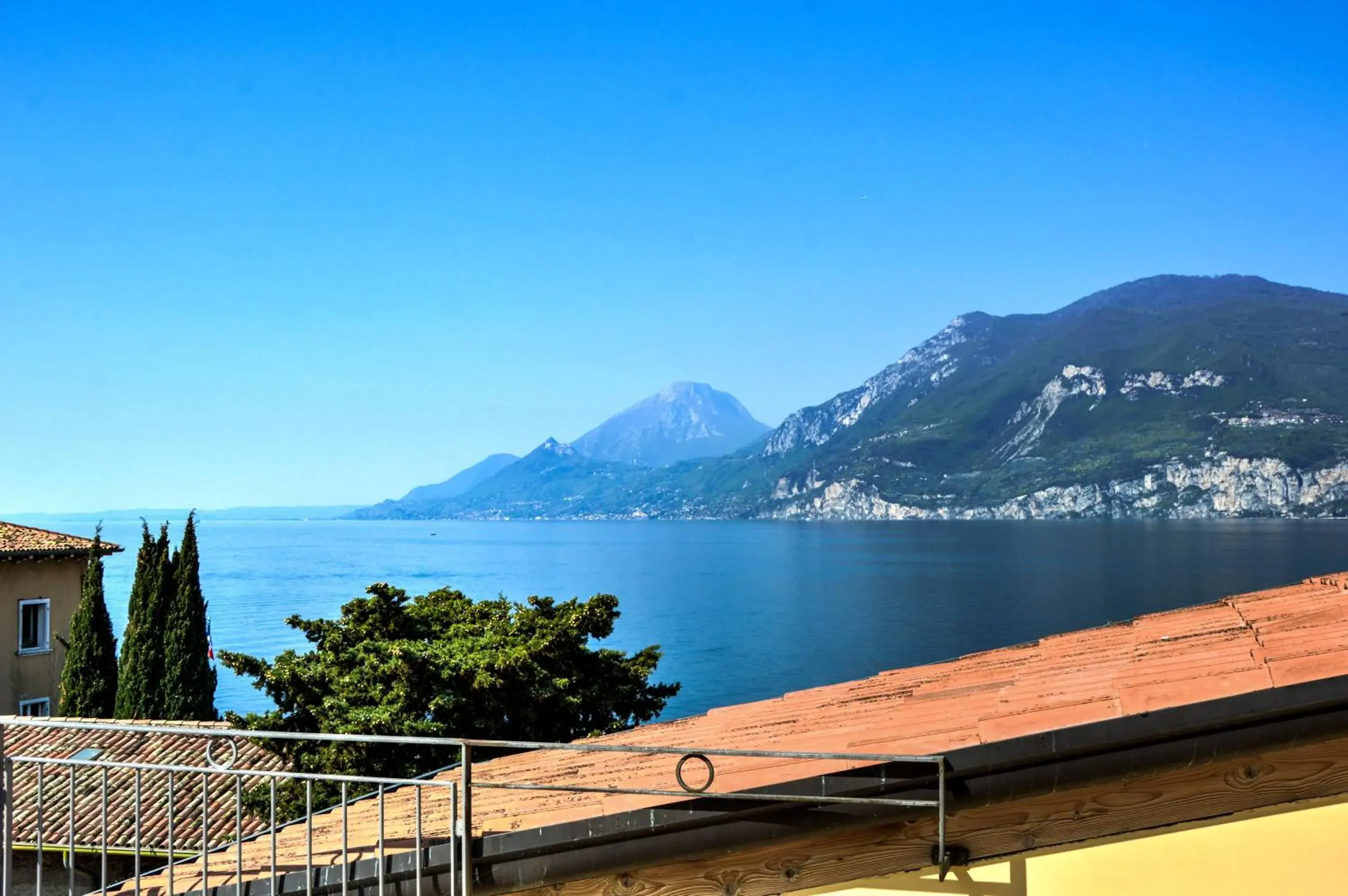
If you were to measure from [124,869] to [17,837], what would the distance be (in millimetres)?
2530

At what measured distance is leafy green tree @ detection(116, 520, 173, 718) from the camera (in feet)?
99.7

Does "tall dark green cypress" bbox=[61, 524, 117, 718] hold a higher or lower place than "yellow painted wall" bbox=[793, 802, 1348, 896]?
lower

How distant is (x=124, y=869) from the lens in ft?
60.7

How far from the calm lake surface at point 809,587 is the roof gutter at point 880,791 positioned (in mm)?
48361

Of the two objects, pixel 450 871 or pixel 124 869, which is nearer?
pixel 450 871

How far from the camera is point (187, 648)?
3122 cm

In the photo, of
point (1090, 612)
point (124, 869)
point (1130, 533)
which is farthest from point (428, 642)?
point (1130, 533)

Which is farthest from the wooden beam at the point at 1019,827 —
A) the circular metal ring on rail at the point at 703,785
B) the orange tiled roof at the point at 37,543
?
the orange tiled roof at the point at 37,543

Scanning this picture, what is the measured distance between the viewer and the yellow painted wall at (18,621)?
30875 millimetres

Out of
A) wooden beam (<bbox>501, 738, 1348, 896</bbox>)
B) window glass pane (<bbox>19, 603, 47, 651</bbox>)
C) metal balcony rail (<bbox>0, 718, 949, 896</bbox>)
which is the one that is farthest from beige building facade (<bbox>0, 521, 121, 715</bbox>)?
wooden beam (<bbox>501, 738, 1348, 896</bbox>)

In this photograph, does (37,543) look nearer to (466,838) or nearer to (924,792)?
(466,838)

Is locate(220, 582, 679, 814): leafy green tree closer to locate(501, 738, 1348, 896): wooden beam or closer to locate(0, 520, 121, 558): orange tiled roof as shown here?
locate(501, 738, 1348, 896): wooden beam

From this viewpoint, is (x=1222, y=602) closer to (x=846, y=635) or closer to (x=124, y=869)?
(x=124, y=869)

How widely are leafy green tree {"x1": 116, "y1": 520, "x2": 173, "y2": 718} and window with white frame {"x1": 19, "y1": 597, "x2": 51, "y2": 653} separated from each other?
83.0 inches
